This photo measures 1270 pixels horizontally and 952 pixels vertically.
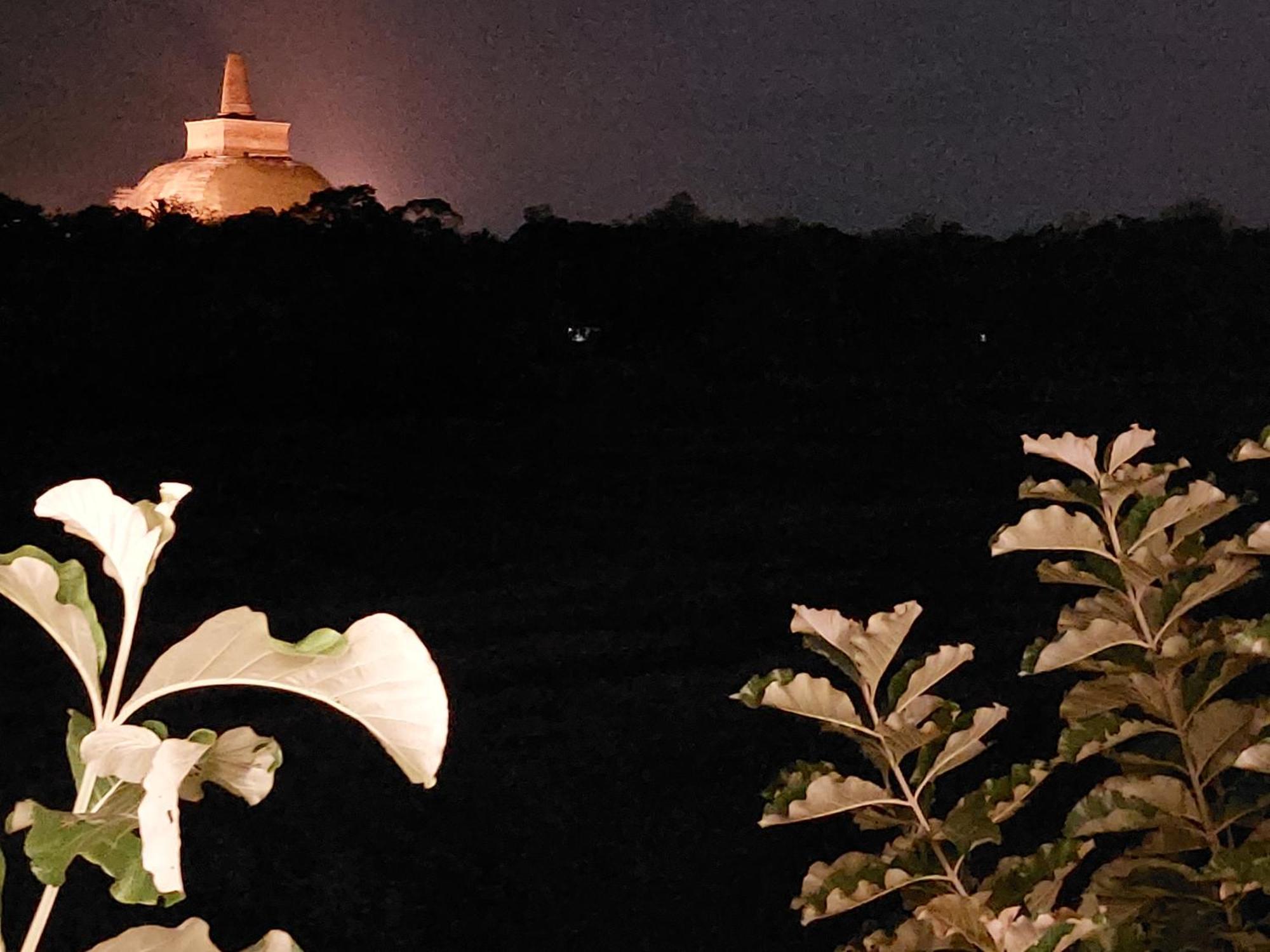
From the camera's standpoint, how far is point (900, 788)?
90 cm

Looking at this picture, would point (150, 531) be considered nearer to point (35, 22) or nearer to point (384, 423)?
point (35, 22)

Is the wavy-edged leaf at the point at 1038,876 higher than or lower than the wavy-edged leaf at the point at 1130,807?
lower

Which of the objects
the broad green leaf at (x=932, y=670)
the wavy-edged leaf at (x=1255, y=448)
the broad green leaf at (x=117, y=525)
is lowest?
the broad green leaf at (x=932, y=670)

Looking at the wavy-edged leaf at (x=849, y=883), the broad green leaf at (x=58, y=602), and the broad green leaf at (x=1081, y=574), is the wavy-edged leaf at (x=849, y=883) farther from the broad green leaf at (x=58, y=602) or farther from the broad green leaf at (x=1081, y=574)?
the broad green leaf at (x=58, y=602)

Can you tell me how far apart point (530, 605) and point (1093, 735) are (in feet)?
14.9

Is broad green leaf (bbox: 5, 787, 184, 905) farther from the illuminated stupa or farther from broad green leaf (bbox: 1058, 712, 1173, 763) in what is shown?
the illuminated stupa

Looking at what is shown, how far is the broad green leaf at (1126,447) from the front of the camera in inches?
36.7

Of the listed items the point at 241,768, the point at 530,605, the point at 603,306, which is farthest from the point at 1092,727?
the point at 603,306

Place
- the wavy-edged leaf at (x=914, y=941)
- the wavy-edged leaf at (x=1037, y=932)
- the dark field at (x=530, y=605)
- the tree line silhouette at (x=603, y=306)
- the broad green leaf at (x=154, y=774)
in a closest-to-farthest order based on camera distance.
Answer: the broad green leaf at (x=154, y=774) < the wavy-edged leaf at (x=1037, y=932) < the wavy-edged leaf at (x=914, y=941) < the dark field at (x=530, y=605) < the tree line silhouette at (x=603, y=306)

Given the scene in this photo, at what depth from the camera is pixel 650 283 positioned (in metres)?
16.1

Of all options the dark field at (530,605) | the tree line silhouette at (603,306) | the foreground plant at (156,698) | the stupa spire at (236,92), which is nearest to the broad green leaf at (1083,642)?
the foreground plant at (156,698)

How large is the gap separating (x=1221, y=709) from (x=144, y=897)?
72cm

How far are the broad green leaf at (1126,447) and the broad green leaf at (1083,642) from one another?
0.11 meters

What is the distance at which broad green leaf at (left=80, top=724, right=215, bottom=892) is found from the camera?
322 mm
